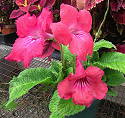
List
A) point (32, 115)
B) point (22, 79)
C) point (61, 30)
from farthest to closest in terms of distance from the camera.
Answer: point (32, 115), point (22, 79), point (61, 30)

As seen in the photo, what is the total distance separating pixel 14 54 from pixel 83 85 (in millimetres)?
251

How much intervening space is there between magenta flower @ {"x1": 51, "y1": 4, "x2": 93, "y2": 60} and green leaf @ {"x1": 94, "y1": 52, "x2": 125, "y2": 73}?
223mm

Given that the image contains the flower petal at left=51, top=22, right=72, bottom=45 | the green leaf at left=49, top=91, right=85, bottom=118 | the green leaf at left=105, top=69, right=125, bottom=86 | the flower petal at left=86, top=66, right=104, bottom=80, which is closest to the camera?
the flower petal at left=51, top=22, right=72, bottom=45

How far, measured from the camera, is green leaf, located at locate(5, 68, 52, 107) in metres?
1.06

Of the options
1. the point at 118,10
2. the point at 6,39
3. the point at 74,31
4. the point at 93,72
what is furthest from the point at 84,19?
the point at 6,39

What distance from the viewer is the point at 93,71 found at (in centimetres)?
89

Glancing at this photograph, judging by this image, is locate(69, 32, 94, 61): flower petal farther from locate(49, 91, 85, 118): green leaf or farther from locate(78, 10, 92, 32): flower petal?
locate(49, 91, 85, 118): green leaf

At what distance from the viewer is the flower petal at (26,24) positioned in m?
0.92

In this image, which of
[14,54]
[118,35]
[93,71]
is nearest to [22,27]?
[14,54]

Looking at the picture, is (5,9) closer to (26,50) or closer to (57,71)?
(57,71)

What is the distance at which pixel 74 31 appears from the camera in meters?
0.88

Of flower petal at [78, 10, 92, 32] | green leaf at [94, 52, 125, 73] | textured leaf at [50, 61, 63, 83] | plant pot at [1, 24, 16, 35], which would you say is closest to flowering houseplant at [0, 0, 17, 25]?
plant pot at [1, 24, 16, 35]

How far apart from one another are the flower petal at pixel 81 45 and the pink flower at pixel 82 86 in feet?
0.26

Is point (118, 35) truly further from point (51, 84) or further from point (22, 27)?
point (22, 27)
